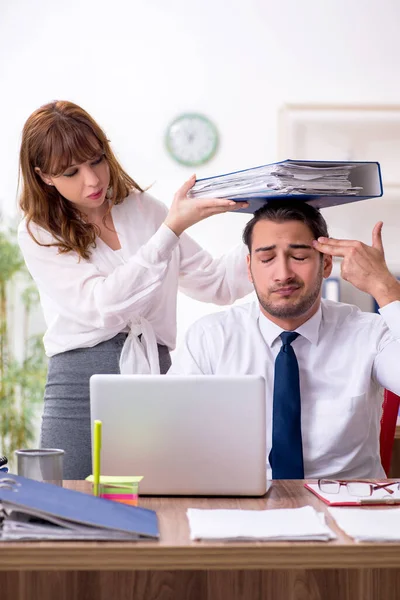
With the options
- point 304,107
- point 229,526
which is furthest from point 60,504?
point 304,107

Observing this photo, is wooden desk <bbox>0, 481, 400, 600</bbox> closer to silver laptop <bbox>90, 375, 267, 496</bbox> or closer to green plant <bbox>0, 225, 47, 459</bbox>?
silver laptop <bbox>90, 375, 267, 496</bbox>

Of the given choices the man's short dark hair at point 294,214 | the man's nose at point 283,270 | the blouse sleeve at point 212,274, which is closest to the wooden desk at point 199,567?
the man's nose at point 283,270

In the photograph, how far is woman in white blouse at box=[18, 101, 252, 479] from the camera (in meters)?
2.17

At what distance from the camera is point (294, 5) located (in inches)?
162

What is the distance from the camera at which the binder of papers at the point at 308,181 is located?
1.74 metres

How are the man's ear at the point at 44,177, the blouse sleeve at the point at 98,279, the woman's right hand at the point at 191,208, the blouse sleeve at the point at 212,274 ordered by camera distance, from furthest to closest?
the blouse sleeve at the point at 212,274 → the man's ear at the point at 44,177 → the blouse sleeve at the point at 98,279 → the woman's right hand at the point at 191,208

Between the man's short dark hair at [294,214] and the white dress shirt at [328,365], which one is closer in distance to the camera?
the white dress shirt at [328,365]

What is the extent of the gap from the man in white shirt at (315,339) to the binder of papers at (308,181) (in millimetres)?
118

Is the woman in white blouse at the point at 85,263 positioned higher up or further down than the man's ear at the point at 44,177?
further down

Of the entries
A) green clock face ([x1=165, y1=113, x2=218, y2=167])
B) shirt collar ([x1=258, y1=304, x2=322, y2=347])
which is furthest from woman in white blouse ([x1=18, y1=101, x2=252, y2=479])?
green clock face ([x1=165, y1=113, x2=218, y2=167])

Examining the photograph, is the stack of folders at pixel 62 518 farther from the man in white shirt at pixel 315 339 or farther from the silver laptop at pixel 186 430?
the man in white shirt at pixel 315 339

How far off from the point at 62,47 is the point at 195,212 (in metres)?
2.50

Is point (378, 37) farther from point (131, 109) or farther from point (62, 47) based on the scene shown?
point (62, 47)

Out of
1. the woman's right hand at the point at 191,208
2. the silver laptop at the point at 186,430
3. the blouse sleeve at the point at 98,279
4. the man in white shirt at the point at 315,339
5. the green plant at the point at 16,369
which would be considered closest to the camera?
the silver laptop at the point at 186,430
